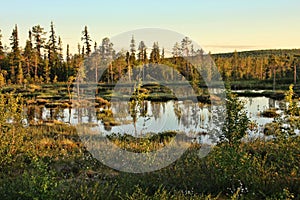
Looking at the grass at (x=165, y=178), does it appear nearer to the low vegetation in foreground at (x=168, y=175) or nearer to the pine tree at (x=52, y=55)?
the low vegetation in foreground at (x=168, y=175)

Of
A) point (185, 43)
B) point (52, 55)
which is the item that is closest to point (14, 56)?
point (52, 55)

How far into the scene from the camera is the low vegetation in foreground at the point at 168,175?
6004 millimetres

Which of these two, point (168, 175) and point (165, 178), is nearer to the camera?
point (165, 178)

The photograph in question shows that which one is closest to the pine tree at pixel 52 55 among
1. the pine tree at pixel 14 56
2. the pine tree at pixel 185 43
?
the pine tree at pixel 14 56

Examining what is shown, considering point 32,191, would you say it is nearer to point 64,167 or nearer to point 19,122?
point 64,167

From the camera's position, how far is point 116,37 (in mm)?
10641

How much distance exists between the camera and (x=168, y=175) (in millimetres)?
7977

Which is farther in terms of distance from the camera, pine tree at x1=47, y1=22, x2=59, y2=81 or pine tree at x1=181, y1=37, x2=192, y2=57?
pine tree at x1=47, y1=22, x2=59, y2=81

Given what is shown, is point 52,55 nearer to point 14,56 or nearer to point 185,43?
point 14,56

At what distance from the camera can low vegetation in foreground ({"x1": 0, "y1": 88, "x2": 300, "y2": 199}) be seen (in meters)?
6.00

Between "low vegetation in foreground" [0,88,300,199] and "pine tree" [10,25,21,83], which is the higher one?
"pine tree" [10,25,21,83]

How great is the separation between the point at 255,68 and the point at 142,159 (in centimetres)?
7501

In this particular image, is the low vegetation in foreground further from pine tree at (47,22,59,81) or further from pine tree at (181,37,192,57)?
pine tree at (47,22,59,81)

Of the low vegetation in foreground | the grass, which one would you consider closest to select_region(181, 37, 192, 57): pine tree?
the low vegetation in foreground
